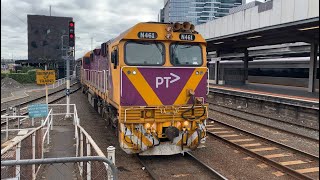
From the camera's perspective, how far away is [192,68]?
8.50 meters

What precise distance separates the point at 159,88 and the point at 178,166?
7.49 ft

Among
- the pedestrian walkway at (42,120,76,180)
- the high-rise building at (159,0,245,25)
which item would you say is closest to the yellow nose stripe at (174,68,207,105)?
the pedestrian walkway at (42,120,76,180)

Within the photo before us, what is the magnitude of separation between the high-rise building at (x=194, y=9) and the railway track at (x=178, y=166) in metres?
25.3

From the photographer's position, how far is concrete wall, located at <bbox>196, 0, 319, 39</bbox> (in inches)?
563

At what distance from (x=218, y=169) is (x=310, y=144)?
5.14 m

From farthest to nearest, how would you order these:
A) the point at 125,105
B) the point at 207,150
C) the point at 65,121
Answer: the point at 65,121 → the point at 207,150 → the point at 125,105

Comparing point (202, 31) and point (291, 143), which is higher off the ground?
point (202, 31)

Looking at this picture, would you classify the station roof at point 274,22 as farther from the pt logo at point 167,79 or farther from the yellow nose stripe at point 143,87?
the yellow nose stripe at point 143,87

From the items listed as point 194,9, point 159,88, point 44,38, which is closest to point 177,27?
point 159,88

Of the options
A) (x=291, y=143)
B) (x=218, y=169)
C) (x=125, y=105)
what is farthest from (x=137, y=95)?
(x=291, y=143)

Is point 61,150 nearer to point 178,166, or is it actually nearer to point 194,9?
point 178,166

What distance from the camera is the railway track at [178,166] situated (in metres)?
7.48

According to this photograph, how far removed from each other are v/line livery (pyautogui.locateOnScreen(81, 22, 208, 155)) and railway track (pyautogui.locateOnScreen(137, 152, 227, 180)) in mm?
439

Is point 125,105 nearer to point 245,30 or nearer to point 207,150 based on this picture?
point 207,150
